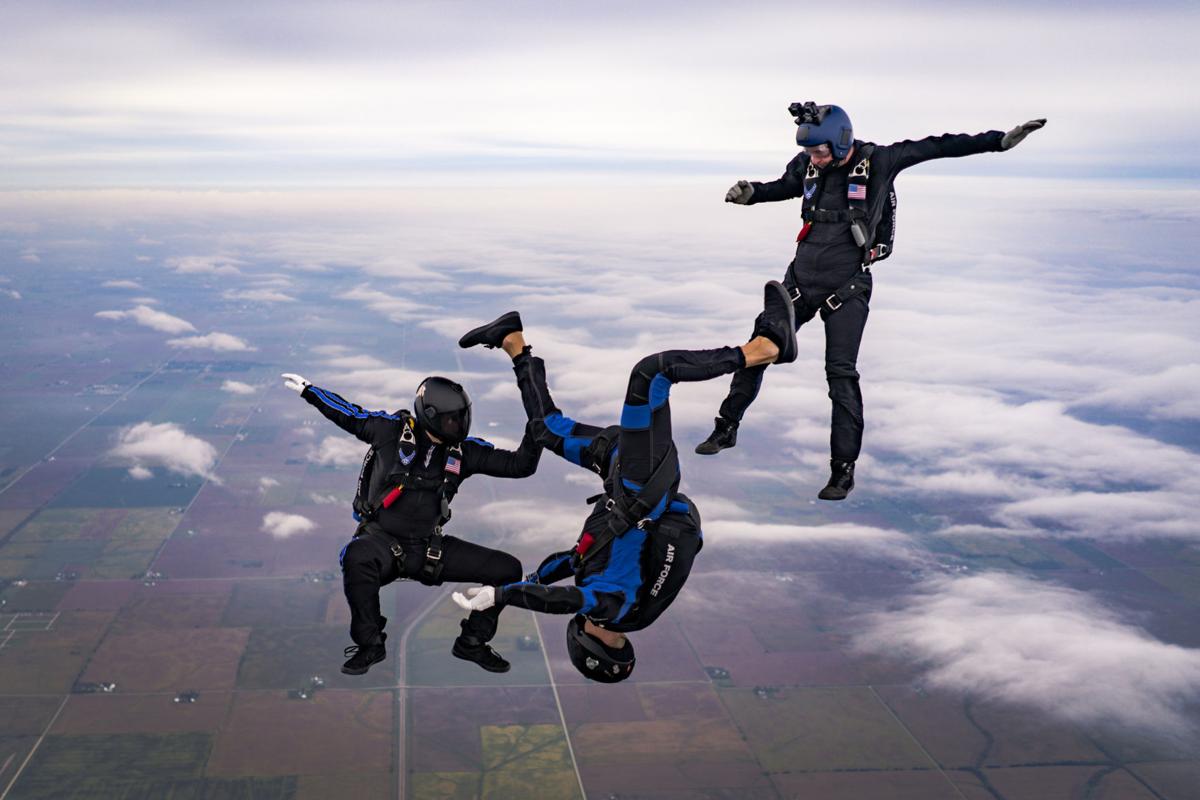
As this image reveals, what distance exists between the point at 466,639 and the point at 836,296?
19.9 ft

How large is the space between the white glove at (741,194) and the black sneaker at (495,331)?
2851 mm

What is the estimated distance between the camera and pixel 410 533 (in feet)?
38.0

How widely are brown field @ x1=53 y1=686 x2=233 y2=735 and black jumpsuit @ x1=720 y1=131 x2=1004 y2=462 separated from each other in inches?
3833

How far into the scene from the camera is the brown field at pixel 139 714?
9206 centimetres

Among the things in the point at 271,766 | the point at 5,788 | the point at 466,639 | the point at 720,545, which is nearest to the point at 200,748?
the point at 271,766

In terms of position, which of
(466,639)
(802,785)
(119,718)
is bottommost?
(802,785)

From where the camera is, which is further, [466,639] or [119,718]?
[119,718]

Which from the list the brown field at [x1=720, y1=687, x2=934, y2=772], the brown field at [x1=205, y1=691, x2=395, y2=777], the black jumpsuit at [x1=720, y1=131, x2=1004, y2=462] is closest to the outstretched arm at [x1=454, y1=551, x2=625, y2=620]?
the black jumpsuit at [x1=720, y1=131, x2=1004, y2=462]

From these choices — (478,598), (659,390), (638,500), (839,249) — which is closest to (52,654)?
(478,598)

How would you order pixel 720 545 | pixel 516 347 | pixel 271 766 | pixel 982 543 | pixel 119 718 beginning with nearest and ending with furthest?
pixel 516 347
pixel 271 766
pixel 119 718
pixel 720 545
pixel 982 543

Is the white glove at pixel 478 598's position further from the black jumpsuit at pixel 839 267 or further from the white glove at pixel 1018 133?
the white glove at pixel 1018 133

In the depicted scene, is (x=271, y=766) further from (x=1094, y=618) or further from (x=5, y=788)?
(x=1094, y=618)

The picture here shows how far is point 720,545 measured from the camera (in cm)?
17812

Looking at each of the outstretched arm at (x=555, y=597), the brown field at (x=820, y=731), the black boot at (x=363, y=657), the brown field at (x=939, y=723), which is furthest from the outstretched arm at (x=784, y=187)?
the brown field at (x=939, y=723)
